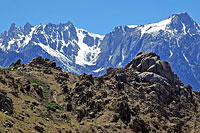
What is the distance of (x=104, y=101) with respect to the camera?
9725 cm

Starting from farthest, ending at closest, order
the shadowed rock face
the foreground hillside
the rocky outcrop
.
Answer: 1. the shadowed rock face
2. the foreground hillside
3. the rocky outcrop

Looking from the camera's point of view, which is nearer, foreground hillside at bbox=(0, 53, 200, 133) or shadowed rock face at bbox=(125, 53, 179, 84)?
foreground hillside at bbox=(0, 53, 200, 133)

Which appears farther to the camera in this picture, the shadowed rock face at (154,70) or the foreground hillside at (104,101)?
the shadowed rock face at (154,70)

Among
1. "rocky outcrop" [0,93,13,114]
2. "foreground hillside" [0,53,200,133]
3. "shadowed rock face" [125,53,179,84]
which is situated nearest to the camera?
"rocky outcrop" [0,93,13,114]

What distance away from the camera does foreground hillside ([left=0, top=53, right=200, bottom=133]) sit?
8281cm

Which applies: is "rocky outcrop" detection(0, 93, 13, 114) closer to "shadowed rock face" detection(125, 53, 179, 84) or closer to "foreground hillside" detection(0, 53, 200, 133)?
"foreground hillside" detection(0, 53, 200, 133)

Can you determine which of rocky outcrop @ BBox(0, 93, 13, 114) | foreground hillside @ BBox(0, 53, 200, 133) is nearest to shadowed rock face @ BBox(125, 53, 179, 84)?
foreground hillside @ BBox(0, 53, 200, 133)

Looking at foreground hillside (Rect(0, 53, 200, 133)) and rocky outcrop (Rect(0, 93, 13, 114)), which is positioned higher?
foreground hillside (Rect(0, 53, 200, 133))

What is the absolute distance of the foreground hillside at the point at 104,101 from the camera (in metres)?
82.8

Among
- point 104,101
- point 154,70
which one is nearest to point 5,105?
point 104,101

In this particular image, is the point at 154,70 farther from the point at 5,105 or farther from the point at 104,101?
the point at 5,105

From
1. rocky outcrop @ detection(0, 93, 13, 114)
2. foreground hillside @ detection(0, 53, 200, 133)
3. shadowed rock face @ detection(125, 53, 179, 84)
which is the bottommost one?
rocky outcrop @ detection(0, 93, 13, 114)

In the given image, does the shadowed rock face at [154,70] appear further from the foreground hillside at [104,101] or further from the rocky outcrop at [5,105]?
the rocky outcrop at [5,105]

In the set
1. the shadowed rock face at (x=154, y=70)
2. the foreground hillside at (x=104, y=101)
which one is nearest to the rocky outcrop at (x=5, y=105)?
the foreground hillside at (x=104, y=101)
